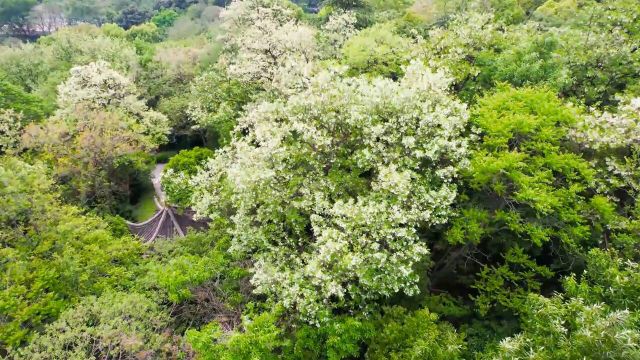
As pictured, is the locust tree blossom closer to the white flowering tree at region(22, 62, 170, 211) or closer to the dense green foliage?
the dense green foliage

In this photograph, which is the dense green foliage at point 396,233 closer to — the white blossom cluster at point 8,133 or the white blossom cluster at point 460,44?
the white blossom cluster at point 460,44

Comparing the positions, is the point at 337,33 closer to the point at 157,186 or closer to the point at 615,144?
the point at 157,186

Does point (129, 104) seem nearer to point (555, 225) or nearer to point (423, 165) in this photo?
point (423, 165)

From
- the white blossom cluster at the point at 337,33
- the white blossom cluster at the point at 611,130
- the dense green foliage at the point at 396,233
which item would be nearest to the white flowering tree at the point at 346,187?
the dense green foliage at the point at 396,233

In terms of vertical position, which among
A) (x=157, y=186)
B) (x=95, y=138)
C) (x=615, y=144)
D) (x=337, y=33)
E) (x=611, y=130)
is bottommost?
(x=157, y=186)

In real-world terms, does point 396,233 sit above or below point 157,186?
above

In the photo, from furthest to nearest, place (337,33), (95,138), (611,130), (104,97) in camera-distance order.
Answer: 1. (104,97)
2. (337,33)
3. (95,138)
4. (611,130)

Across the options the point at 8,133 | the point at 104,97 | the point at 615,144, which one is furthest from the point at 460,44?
the point at 8,133
